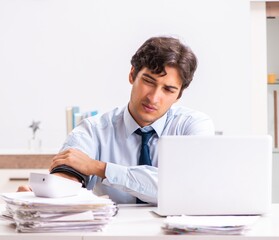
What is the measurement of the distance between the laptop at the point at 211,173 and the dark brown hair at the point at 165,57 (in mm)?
712

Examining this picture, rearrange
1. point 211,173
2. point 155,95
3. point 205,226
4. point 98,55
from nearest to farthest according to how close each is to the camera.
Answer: point 205,226
point 211,173
point 155,95
point 98,55

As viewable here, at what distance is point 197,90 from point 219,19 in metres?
0.60

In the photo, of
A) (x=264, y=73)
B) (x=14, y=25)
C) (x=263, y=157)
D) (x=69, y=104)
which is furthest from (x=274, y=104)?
(x=263, y=157)

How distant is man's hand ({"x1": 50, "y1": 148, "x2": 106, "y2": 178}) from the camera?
2.41m

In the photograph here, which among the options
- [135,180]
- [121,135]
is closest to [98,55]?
[121,135]

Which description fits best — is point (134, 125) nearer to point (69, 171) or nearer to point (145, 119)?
point (145, 119)

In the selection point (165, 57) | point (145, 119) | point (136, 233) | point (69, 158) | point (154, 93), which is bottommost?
point (136, 233)

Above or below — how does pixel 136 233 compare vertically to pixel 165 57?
below

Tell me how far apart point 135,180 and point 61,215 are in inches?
25.0

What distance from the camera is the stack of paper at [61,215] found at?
1.83m

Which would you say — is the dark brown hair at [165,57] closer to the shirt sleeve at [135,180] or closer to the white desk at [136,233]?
the shirt sleeve at [135,180]

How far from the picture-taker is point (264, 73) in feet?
18.9

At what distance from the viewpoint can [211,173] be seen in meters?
2.01

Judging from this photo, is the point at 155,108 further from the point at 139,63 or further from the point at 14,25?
the point at 14,25
